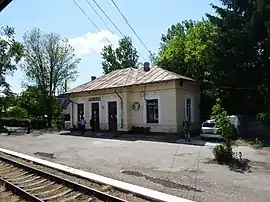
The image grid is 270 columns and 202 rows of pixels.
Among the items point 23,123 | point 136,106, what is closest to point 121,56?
point 23,123

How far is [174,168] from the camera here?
12.4 m

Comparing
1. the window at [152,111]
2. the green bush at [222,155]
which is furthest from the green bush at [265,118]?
the green bush at [222,155]

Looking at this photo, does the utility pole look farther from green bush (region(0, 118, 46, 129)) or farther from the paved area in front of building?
green bush (region(0, 118, 46, 129))

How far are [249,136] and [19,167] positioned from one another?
14.1m

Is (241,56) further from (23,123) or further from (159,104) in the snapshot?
(23,123)

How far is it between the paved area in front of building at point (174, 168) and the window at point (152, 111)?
15.7 ft

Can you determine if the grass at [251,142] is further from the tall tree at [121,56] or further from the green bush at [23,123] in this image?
the tall tree at [121,56]

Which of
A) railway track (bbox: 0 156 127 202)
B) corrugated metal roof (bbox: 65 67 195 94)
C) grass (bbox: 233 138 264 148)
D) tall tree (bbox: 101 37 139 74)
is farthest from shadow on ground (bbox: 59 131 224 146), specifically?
tall tree (bbox: 101 37 139 74)

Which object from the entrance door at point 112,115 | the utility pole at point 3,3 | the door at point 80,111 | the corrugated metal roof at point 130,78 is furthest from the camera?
the door at point 80,111

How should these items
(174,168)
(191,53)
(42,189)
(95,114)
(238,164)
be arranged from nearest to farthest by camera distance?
(42,189) → (174,168) → (238,164) → (95,114) → (191,53)

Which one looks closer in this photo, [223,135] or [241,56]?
[223,135]

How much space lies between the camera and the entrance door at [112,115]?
2717cm

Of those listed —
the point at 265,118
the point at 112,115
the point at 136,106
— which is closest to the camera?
the point at 265,118

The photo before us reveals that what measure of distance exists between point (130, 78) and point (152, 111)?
14.4 ft
